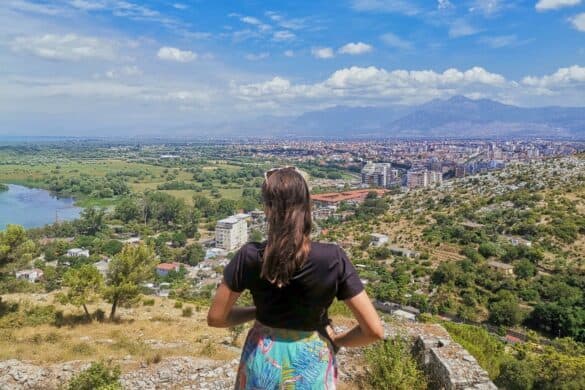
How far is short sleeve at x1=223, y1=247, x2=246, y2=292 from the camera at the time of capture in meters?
1.37

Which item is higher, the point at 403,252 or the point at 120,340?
the point at 120,340

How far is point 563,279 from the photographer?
2211 centimetres

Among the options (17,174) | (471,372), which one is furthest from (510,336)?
(17,174)

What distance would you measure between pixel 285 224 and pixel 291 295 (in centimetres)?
23

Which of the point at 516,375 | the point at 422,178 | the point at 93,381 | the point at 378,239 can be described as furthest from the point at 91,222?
the point at 422,178

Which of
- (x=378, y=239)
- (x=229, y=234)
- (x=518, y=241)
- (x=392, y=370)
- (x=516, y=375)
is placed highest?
(x=392, y=370)

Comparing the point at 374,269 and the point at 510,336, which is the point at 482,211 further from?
the point at 510,336

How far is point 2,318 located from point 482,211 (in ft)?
113

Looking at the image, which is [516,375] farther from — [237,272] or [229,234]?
[229,234]

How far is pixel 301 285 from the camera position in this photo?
1.32m

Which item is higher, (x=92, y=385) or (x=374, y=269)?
(x=92, y=385)

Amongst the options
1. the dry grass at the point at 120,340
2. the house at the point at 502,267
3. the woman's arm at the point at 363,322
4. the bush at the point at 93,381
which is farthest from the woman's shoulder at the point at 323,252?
the house at the point at 502,267

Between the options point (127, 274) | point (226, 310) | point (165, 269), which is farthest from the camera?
point (165, 269)

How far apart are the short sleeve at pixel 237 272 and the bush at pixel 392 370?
10.9 ft
